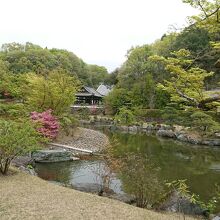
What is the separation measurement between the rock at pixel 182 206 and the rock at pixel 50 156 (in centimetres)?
693

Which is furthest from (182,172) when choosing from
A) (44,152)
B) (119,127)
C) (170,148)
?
(119,127)

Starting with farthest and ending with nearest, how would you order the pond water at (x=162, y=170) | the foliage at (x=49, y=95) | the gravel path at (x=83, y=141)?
1. the foliage at (x=49, y=95)
2. the gravel path at (x=83, y=141)
3. the pond water at (x=162, y=170)

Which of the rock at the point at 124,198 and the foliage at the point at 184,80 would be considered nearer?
the foliage at the point at 184,80

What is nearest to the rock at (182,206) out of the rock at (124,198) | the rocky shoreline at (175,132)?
the rock at (124,198)

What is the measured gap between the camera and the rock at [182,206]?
827 cm

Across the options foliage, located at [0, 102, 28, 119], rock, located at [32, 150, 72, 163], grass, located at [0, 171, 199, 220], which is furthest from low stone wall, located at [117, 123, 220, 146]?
→ grass, located at [0, 171, 199, 220]

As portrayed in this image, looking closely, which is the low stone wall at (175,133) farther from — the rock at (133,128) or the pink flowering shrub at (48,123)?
the pink flowering shrub at (48,123)

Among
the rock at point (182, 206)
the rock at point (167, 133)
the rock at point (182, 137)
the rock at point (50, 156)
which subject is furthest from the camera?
the rock at point (167, 133)

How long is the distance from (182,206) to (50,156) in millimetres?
7327

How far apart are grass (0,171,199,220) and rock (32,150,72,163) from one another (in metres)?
5.88

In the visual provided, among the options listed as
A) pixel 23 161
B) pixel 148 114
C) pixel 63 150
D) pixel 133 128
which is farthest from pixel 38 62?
pixel 23 161

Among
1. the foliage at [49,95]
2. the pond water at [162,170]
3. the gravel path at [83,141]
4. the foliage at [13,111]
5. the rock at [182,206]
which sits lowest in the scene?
the pond water at [162,170]

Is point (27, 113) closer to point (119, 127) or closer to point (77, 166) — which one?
point (77, 166)

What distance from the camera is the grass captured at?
6004 mm
